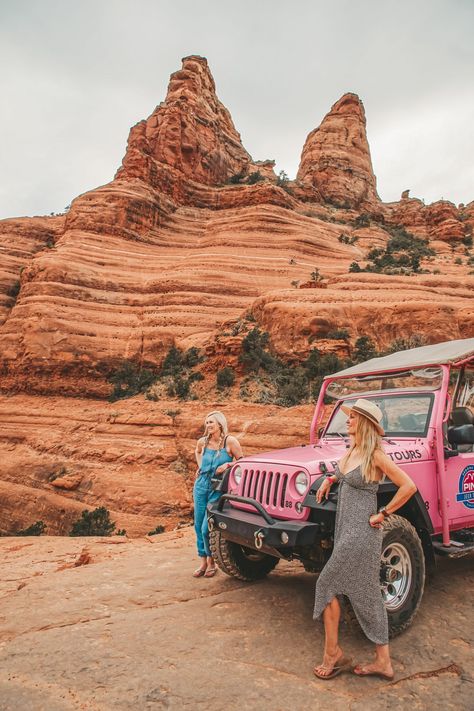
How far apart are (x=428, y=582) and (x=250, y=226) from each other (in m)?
38.0

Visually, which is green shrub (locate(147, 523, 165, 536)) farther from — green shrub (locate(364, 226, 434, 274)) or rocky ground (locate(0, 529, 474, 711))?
green shrub (locate(364, 226, 434, 274))

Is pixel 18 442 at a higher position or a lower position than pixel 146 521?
higher

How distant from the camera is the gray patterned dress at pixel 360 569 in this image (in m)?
3.16

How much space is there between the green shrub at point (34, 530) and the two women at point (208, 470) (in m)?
11.3

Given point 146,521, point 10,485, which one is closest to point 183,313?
point 10,485

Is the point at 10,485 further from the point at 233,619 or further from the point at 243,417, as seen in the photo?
the point at 233,619

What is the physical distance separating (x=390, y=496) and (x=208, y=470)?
86.5 inches

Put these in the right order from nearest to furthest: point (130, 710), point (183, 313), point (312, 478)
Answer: point (130, 710)
point (312, 478)
point (183, 313)

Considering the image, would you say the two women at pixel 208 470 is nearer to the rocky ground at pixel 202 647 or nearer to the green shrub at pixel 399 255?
the rocky ground at pixel 202 647

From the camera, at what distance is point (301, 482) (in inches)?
158

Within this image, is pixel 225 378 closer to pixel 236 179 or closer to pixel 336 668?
pixel 336 668

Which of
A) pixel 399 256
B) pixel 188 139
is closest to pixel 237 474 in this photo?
pixel 399 256

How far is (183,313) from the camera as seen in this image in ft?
90.7

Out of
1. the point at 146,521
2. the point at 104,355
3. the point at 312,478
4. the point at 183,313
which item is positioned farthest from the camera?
the point at 183,313
